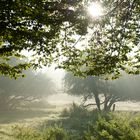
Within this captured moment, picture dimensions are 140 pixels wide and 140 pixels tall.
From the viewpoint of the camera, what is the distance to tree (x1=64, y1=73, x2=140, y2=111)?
57.0 metres

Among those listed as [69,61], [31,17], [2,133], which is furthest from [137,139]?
[2,133]

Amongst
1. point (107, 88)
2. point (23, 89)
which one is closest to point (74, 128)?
point (107, 88)

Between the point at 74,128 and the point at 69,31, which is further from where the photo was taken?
the point at 74,128

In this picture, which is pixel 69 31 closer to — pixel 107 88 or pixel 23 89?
pixel 107 88

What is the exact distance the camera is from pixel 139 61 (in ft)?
42.3

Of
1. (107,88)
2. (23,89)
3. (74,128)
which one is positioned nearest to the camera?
(74,128)

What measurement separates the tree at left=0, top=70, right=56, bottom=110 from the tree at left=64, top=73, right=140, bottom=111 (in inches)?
324

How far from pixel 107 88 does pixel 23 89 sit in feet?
55.0

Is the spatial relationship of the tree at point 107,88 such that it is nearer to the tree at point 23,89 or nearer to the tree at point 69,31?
the tree at point 23,89

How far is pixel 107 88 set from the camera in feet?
192

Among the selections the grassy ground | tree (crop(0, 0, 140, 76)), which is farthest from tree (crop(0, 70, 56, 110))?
tree (crop(0, 0, 140, 76))

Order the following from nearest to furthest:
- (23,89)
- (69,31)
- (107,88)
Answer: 1. (69,31)
2. (107,88)
3. (23,89)

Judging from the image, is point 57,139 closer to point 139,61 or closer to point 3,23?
point 139,61

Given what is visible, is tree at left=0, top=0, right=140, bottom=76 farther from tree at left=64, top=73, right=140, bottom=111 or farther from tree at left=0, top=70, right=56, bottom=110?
tree at left=0, top=70, right=56, bottom=110
